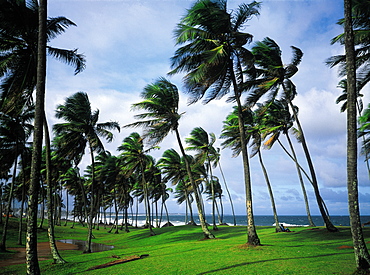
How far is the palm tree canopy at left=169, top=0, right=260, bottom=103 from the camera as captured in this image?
12727 mm

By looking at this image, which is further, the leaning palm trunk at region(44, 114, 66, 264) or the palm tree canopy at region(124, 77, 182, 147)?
the palm tree canopy at region(124, 77, 182, 147)

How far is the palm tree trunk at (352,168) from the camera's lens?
258 inches

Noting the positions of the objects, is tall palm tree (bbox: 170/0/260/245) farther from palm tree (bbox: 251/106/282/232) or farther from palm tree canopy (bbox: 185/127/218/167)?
palm tree canopy (bbox: 185/127/218/167)

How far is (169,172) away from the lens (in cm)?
3709

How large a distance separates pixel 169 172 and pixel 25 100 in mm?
25264

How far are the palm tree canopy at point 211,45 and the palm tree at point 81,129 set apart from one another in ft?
27.6

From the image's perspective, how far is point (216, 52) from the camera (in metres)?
12.2

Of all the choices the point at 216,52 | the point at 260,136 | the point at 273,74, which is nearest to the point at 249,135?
the point at 260,136

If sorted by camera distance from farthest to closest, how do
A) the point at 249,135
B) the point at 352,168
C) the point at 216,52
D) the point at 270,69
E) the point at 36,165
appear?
1. the point at 249,135
2. the point at 270,69
3. the point at 216,52
4. the point at 36,165
5. the point at 352,168

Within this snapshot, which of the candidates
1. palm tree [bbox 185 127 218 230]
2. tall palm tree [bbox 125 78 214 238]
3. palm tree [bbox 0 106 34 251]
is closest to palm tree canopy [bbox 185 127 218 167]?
palm tree [bbox 185 127 218 230]

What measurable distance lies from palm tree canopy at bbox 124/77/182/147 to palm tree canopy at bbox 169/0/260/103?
4755 mm

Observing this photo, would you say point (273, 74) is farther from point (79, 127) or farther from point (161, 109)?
point (79, 127)

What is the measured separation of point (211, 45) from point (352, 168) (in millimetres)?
9942

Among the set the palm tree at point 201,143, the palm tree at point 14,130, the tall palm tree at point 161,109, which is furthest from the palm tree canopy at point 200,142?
the palm tree at point 14,130
